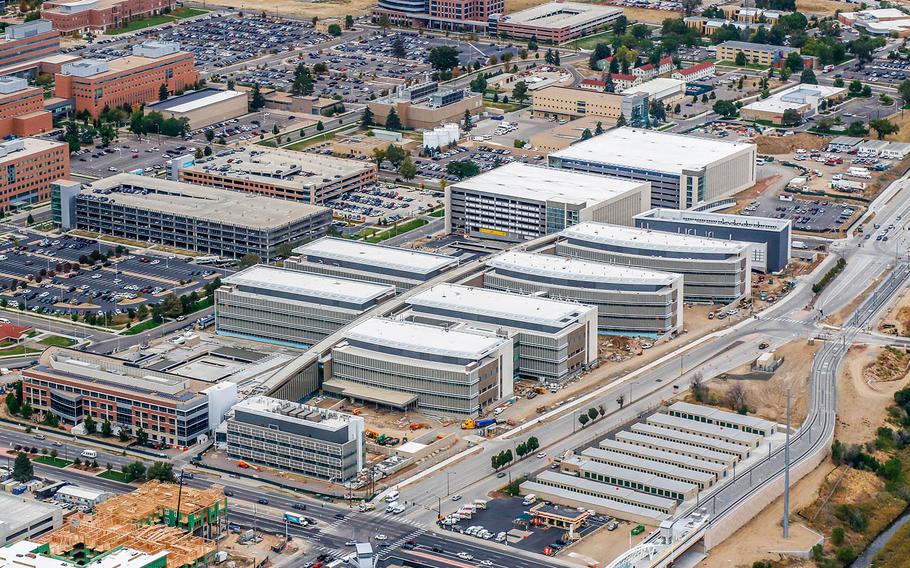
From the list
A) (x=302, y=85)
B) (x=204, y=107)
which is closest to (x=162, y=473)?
(x=204, y=107)

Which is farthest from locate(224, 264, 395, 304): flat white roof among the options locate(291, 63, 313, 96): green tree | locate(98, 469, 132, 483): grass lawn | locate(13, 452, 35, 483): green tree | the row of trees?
locate(291, 63, 313, 96): green tree

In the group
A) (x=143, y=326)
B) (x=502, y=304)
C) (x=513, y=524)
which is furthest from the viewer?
(x=143, y=326)

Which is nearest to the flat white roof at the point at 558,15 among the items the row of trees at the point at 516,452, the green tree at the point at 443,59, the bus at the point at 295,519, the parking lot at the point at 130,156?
the green tree at the point at 443,59

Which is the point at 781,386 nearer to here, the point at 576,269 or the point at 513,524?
the point at 576,269

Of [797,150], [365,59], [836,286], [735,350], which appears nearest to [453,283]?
[735,350]

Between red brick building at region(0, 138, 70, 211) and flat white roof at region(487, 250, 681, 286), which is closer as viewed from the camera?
flat white roof at region(487, 250, 681, 286)

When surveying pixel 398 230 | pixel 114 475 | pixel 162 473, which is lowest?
pixel 114 475

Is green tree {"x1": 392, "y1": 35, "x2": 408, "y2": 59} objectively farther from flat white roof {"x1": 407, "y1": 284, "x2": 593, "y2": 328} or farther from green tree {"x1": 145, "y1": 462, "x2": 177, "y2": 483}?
green tree {"x1": 145, "y1": 462, "x2": 177, "y2": 483}
